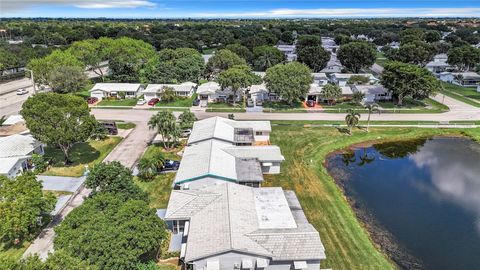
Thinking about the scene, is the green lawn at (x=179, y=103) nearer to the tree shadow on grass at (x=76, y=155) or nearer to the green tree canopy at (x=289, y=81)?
the green tree canopy at (x=289, y=81)

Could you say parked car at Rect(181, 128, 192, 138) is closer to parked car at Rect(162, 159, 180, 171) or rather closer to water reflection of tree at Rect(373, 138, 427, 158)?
parked car at Rect(162, 159, 180, 171)

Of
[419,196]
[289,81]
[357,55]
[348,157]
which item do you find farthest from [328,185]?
[357,55]

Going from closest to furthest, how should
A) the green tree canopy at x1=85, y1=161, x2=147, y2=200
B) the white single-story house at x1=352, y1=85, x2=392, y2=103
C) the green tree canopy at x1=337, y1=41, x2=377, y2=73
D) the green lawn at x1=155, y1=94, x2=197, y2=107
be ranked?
the green tree canopy at x1=85, y1=161, x2=147, y2=200 < the green lawn at x1=155, y1=94, x2=197, y2=107 < the white single-story house at x1=352, y1=85, x2=392, y2=103 < the green tree canopy at x1=337, y1=41, x2=377, y2=73

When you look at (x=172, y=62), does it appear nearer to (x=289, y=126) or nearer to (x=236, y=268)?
(x=289, y=126)

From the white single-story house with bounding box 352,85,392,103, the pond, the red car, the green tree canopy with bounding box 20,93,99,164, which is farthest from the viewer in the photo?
the white single-story house with bounding box 352,85,392,103

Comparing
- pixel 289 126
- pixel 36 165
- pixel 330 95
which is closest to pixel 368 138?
pixel 289 126

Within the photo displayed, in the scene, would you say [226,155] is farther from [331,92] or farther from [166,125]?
[331,92]

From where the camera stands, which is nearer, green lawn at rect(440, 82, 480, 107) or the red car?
the red car

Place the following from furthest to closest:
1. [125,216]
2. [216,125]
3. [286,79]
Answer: [286,79]
[216,125]
[125,216]

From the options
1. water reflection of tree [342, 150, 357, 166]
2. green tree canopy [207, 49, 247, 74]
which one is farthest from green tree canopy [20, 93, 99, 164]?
green tree canopy [207, 49, 247, 74]
